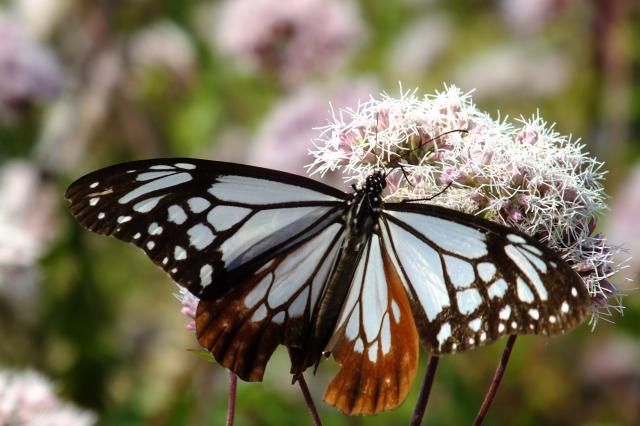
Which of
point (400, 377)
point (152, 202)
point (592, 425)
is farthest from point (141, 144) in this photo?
point (400, 377)

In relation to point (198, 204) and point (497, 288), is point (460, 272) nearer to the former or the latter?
point (497, 288)

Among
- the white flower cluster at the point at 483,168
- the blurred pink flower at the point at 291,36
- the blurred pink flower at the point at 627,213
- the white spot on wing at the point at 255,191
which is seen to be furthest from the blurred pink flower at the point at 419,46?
the white spot on wing at the point at 255,191

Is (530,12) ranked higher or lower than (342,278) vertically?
higher

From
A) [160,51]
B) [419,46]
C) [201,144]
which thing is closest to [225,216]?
A: [201,144]

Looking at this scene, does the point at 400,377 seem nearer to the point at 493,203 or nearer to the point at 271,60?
the point at 493,203

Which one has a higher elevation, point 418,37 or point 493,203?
point 418,37

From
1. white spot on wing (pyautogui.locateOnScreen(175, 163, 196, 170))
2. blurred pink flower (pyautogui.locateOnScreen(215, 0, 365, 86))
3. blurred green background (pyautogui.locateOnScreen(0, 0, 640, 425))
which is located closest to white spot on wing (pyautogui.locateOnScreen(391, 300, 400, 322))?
white spot on wing (pyautogui.locateOnScreen(175, 163, 196, 170))
